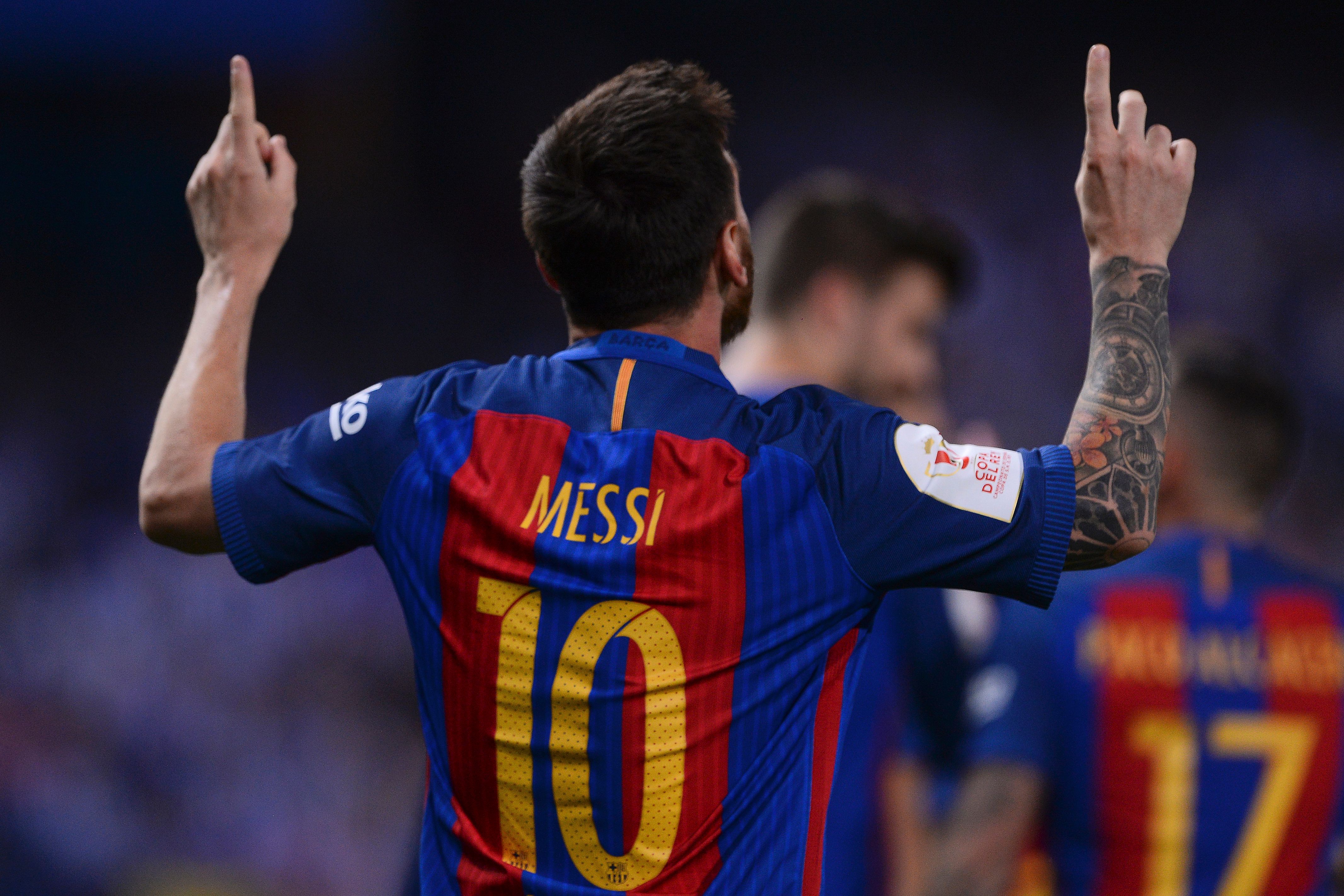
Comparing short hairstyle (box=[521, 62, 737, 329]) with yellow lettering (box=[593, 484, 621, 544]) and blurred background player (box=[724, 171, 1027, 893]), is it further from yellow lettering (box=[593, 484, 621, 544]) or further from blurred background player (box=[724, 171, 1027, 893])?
blurred background player (box=[724, 171, 1027, 893])

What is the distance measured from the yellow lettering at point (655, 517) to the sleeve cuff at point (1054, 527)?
0.44m

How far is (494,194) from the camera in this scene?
28.3 feet

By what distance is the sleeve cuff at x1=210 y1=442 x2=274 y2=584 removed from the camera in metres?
1.59

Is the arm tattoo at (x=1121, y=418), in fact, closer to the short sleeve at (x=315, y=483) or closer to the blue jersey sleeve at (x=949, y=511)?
the blue jersey sleeve at (x=949, y=511)

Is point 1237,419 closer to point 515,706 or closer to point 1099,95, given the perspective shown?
point 1099,95

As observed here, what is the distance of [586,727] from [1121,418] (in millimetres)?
751

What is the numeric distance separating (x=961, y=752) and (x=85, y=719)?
6006mm

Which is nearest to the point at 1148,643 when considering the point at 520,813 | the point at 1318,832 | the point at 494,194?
the point at 1318,832

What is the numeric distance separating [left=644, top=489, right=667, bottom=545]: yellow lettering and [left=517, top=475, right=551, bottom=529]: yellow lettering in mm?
131

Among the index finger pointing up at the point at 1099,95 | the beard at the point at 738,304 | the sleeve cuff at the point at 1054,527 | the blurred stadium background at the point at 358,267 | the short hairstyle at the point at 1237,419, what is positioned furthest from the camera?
the blurred stadium background at the point at 358,267

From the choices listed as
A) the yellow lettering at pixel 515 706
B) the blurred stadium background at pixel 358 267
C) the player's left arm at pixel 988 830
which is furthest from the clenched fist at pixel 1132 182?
the blurred stadium background at pixel 358 267

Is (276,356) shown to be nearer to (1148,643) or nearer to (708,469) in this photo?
(1148,643)

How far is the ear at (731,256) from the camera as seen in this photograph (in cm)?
160

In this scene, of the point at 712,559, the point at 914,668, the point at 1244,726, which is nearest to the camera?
the point at 712,559
